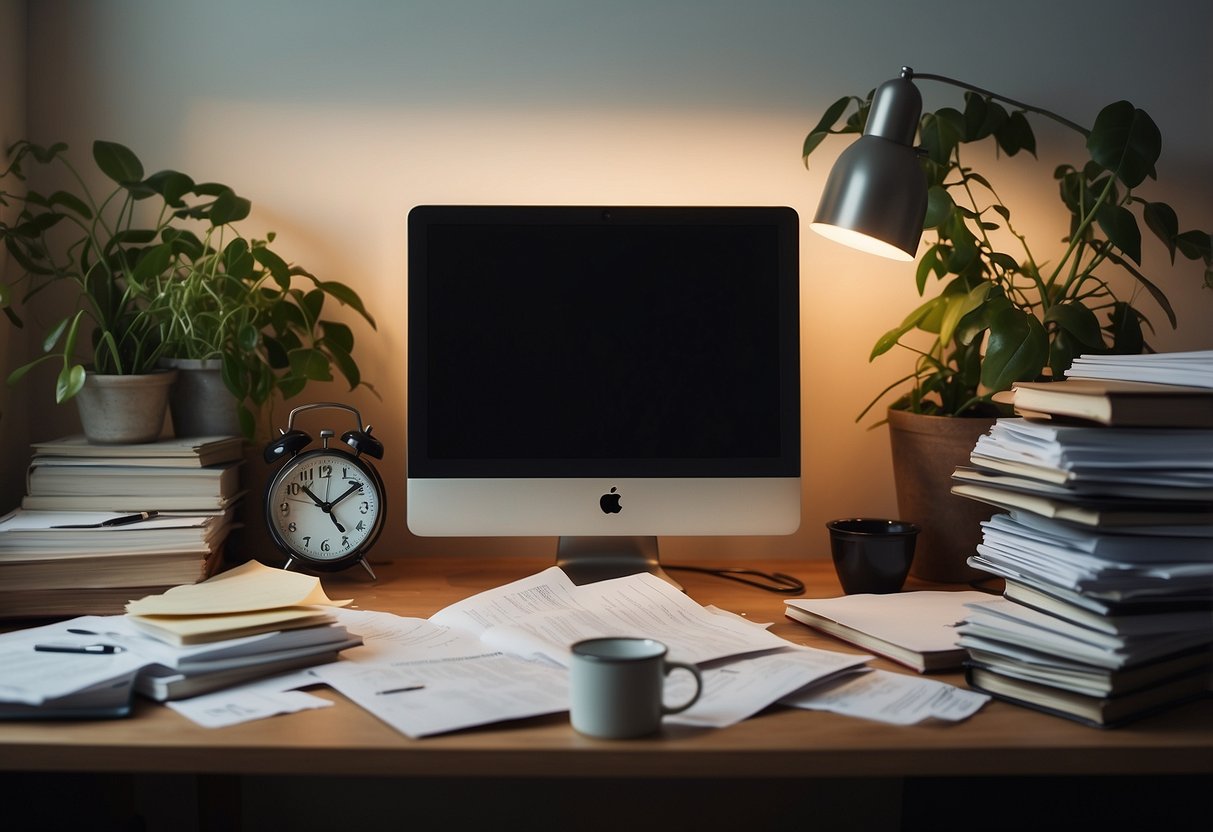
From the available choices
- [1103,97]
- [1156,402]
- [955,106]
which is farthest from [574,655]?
[1103,97]

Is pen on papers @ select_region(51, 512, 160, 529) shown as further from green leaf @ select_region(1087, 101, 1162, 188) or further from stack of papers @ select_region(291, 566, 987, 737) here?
green leaf @ select_region(1087, 101, 1162, 188)

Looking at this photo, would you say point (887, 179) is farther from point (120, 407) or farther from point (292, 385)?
point (120, 407)

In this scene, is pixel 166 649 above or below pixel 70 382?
below

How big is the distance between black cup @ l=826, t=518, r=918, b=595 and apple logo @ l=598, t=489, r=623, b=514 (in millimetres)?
287

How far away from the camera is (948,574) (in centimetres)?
144

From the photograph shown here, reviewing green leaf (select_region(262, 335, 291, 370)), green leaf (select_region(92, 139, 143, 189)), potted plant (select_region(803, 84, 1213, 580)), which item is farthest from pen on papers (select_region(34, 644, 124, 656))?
potted plant (select_region(803, 84, 1213, 580))

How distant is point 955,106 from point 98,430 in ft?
4.33

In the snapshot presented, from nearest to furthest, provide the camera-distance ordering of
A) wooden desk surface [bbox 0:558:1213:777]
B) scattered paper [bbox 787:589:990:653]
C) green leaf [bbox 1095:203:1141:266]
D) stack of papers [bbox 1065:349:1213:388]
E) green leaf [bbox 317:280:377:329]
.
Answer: wooden desk surface [bbox 0:558:1213:777]
stack of papers [bbox 1065:349:1213:388]
scattered paper [bbox 787:589:990:653]
green leaf [bbox 1095:203:1141:266]
green leaf [bbox 317:280:377:329]

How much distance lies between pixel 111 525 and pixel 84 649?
0.28 meters

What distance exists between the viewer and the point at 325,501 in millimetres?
1412

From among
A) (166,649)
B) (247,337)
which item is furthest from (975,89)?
(166,649)

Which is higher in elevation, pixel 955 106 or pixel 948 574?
pixel 955 106

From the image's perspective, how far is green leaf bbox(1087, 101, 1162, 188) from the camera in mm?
1266

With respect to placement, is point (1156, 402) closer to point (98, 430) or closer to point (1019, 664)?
point (1019, 664)
